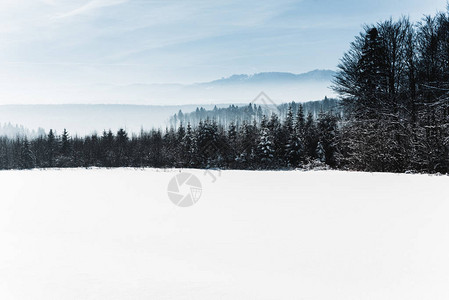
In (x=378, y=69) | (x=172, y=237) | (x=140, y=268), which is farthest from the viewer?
(x=378, y=69)

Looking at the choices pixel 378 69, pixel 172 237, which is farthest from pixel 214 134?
pixel 172 237

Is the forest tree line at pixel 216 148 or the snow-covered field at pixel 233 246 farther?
the forest tree line at pixel 216 148

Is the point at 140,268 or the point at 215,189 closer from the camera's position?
the point at 140,268

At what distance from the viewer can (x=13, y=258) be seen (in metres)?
4.50

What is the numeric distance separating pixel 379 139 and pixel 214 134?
1383 inches

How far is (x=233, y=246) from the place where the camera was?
193 inches

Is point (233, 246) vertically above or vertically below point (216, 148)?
below

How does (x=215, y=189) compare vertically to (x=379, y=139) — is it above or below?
below

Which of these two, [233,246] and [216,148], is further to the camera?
[216,148]

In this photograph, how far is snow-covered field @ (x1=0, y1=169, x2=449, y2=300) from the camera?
11.9 ft

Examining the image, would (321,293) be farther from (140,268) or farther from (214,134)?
(214,134)

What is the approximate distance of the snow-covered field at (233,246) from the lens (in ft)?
11.9

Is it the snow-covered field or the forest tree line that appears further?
the forest tree line

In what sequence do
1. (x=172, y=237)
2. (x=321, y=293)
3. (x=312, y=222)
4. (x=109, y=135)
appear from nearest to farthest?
(x=321, y=293) < (x=172, y=237) < (x=312, y=222) < (x=109, y=135)
